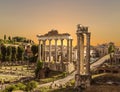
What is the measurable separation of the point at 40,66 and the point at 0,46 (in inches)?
1812

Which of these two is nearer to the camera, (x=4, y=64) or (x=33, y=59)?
(x=4, y=64)

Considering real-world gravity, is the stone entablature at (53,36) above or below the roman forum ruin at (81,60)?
above

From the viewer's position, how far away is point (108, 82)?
5691 cm

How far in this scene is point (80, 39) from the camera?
58938 mm

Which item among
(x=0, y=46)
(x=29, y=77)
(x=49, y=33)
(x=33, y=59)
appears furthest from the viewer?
(x=0, y=46)

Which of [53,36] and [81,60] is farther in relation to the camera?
[53,36]

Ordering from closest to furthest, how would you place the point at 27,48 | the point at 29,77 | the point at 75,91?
1. the point at 75,91
2. the point at 29,77
3. the point at 27,48

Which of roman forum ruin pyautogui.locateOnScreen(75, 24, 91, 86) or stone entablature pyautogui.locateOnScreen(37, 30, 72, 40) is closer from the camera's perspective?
roman forum ruin pyautogui.locateOnScreen(75, 24, 91, 86)

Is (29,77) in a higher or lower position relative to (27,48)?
lower

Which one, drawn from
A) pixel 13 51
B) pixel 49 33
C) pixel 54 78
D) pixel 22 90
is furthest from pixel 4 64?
pixel 22 90

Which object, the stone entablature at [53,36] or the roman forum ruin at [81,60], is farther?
the stone entablature at [53,36]

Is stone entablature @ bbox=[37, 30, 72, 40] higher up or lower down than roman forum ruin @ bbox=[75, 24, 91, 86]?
higher up

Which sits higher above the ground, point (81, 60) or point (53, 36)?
point (53, 36)

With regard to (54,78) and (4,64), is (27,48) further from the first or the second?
(54,78)
